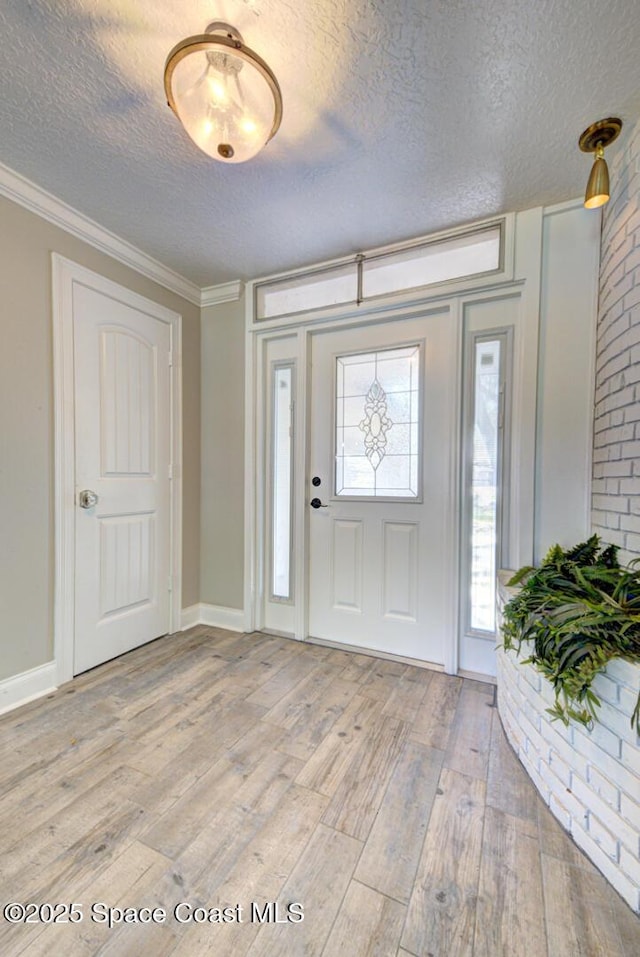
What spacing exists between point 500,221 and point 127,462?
2.44 m

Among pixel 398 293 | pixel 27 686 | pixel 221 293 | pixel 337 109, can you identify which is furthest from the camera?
pixel 221 293

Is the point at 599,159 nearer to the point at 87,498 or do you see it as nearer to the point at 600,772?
the point at 600,772

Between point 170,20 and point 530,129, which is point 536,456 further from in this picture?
point 170,20

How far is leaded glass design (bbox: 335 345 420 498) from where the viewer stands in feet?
7.34

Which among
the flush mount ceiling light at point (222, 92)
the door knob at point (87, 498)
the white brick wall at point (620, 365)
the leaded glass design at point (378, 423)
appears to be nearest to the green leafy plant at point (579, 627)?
the white brick wall at point (620, 365)

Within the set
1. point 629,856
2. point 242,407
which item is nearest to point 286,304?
point 242,407

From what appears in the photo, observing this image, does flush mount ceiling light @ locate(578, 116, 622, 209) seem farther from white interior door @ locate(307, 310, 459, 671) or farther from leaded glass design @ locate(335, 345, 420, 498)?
leaded glass design @ locate(335, 345, 420, 498)

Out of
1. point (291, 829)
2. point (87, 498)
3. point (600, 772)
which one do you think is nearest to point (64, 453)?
point (87, 498)

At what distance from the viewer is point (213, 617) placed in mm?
2768

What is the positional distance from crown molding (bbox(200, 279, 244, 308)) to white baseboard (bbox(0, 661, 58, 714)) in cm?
243

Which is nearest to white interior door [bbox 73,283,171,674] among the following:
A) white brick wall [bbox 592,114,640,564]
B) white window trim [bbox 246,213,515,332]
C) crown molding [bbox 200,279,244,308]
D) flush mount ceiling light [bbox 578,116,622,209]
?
crown molding [bbox 200,279,244,308]

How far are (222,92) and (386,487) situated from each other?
1821mm

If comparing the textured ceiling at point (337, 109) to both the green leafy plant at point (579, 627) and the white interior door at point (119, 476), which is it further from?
the green leafy plant at point (579, 627)

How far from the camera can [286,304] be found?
2543mm
